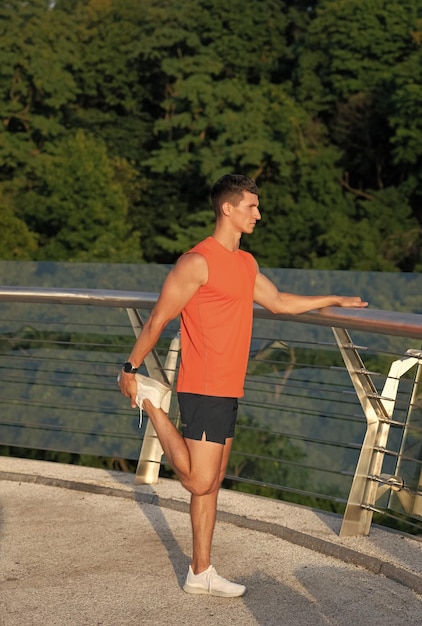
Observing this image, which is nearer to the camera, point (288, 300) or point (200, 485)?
point (200, 485)

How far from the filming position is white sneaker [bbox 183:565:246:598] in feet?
16.4

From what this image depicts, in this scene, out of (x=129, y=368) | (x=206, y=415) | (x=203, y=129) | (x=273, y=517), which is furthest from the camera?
(x=203, y=129)

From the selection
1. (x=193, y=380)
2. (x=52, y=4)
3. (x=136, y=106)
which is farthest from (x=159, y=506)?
(x=52, y=4)

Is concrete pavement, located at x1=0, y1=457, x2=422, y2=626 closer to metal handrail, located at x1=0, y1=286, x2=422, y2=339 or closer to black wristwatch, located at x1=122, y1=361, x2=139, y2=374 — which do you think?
black wristwatch, located at x1=122, y1=361, x2=139, y2=374

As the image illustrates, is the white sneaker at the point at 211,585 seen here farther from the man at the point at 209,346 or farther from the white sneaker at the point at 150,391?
the white sneaker at the point at 150,391

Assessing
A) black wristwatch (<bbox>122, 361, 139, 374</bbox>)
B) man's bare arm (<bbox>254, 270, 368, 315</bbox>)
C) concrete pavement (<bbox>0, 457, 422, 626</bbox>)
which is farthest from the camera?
man's bare arm (<bbox>254, 270, 368, 315</bbox>)

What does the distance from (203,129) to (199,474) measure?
50.0m

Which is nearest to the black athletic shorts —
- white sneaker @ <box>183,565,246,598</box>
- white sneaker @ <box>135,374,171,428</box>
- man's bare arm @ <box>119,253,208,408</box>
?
white sneaker @ <box>135,374,171,428</box>

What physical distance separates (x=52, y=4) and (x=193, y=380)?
58.8m

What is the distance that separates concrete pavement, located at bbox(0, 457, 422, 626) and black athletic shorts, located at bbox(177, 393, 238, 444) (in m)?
0.61

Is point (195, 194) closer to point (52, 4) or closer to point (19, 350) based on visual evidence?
point (52, 4)

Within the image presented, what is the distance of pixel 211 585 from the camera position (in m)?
5.02

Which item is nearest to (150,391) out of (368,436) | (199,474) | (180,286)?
(199,474)

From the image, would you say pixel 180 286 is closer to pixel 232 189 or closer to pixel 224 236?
pixel 224 236
